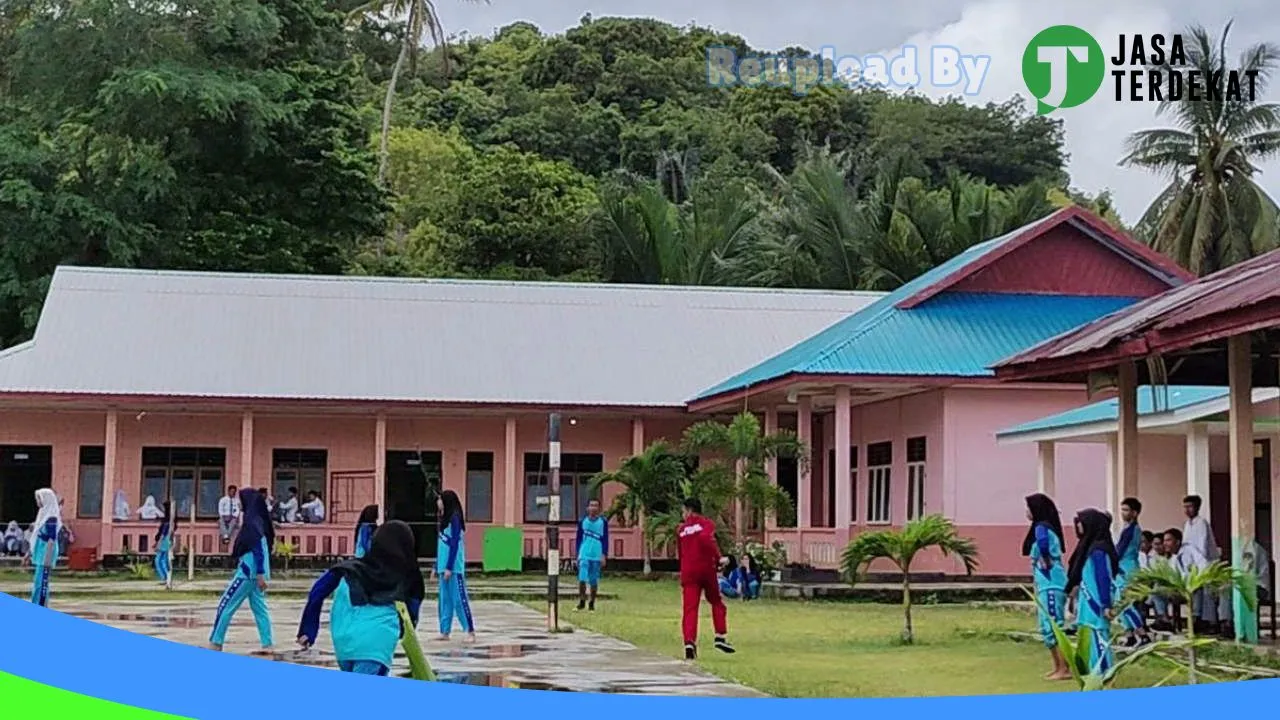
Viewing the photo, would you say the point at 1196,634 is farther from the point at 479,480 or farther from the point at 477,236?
the point at 477,236

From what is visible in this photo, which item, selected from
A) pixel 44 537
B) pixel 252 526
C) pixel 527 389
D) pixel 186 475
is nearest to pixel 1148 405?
pixel 252 526

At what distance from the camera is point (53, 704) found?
313 inches

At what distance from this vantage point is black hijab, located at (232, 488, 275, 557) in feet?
41.1

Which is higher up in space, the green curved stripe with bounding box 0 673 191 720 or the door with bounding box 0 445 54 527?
the door with bounding box 0 445 54 527

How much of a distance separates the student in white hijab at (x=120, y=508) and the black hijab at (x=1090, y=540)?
1726 centimetres

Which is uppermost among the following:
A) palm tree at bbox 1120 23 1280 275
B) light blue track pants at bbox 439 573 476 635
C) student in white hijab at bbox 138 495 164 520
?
palm tree at bbox 1120 23 1280 275

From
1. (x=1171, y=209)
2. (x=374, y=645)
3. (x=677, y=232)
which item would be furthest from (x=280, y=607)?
(x=677, y=232)

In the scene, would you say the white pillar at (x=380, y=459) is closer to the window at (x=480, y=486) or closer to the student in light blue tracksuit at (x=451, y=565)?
the window at (x=480, y=486)

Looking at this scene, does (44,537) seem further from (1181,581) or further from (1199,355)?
(1181,581)

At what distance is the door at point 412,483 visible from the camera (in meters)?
27.8

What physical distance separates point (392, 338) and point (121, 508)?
4330 millimetres

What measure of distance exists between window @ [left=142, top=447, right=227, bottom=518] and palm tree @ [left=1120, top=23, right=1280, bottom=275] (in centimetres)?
1294

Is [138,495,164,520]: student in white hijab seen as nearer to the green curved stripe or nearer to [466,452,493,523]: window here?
[466,452,493,523]: window

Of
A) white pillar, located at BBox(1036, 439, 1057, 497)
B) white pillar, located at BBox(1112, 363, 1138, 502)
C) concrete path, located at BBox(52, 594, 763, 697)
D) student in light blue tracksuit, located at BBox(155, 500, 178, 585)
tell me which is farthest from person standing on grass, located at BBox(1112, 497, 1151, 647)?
student in light blue tracksuit, located at BBox(155, 500, 178, 585)
